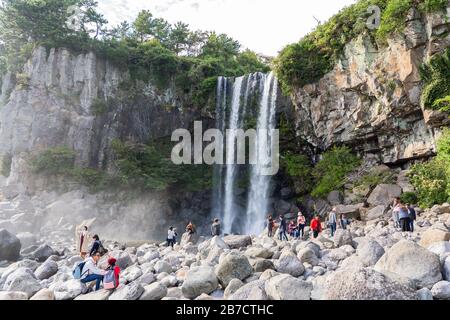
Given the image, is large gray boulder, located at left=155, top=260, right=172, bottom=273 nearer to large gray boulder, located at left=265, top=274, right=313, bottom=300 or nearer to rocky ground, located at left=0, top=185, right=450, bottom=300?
rocky ground, located at left=0, top=185, right=450, bottom=300

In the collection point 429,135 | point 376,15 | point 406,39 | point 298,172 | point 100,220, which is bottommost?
point 100,220

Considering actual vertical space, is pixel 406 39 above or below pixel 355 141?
above

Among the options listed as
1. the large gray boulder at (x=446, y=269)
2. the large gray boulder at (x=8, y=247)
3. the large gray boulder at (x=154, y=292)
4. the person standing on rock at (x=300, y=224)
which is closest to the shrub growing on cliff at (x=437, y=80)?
the person standing on rock at (x=300, y=224)

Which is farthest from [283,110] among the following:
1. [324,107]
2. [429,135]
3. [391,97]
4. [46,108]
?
[46,108]

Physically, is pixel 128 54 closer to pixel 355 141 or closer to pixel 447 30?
pixel 355 141

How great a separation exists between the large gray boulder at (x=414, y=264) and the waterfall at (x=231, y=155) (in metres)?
19.7

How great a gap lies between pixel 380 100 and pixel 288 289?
57.5 ft

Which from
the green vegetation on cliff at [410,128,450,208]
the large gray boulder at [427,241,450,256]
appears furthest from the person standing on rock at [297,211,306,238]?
the large gray boulder at [427,241,450,256]

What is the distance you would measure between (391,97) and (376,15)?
198 inches

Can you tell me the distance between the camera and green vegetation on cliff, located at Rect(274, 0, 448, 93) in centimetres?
1778

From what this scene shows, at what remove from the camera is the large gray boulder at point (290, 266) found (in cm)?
665

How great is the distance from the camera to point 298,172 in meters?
23.9

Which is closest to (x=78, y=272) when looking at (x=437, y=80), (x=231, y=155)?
(x=437, y=80)
